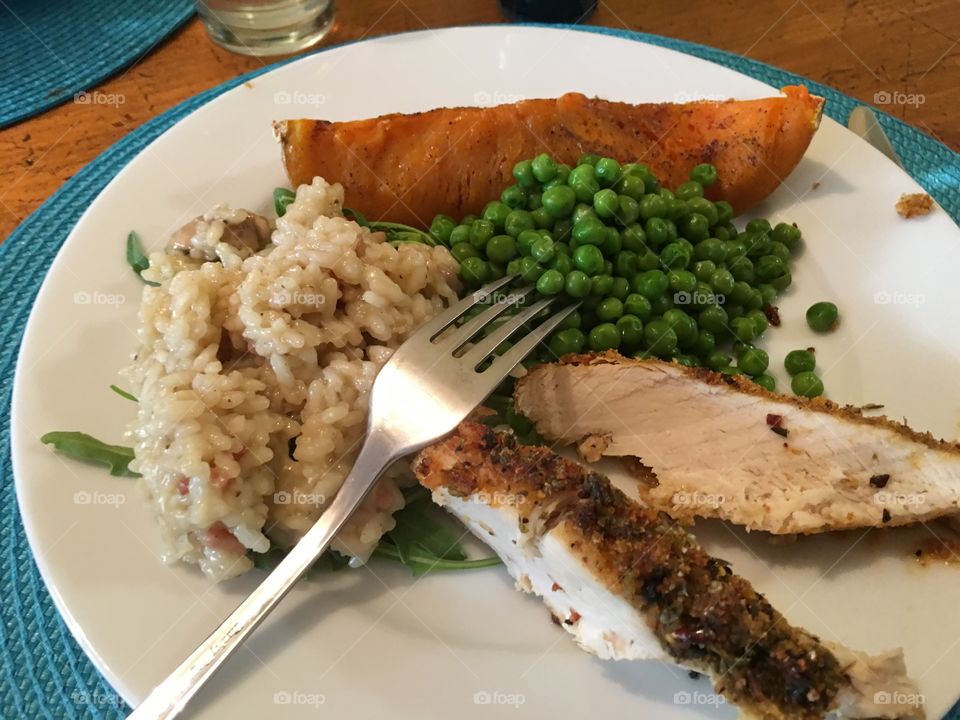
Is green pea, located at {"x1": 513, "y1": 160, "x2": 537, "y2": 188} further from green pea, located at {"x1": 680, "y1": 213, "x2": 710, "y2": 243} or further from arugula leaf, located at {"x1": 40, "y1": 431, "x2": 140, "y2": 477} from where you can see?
arugula leaf, located at {"x1": 40, "y1": 431, "x2": 140, "y2": 477}

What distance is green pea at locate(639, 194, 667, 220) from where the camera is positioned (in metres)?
2.99

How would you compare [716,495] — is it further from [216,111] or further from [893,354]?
[216,111]

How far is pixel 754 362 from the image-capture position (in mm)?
2840

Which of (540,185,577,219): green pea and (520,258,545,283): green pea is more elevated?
(540,185,577,219): green pea

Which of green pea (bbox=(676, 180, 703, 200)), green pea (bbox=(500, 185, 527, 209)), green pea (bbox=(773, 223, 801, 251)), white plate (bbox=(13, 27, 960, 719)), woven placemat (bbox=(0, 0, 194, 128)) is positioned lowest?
white plate (bbox=(13, 27, 960, 719))

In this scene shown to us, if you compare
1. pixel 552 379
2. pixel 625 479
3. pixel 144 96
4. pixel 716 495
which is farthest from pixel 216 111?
pixel 716 495

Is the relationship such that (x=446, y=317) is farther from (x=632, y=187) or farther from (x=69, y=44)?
(x=69, y=44)

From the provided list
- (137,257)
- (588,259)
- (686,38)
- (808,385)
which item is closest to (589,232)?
(588,259)

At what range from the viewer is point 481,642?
7.23 feet

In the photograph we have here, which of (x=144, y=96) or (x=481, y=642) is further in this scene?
(x=144, y=96)

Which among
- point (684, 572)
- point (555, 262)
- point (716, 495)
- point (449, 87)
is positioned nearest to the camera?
point (684, 572)

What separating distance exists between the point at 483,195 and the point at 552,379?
41.3 inches

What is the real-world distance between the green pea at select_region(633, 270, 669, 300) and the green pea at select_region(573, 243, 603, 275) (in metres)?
0.19

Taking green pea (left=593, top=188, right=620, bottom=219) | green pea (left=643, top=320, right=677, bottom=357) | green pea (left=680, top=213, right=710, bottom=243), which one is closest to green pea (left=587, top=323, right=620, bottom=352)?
green pea (left=643, top=320, right=677, bottom=357)
